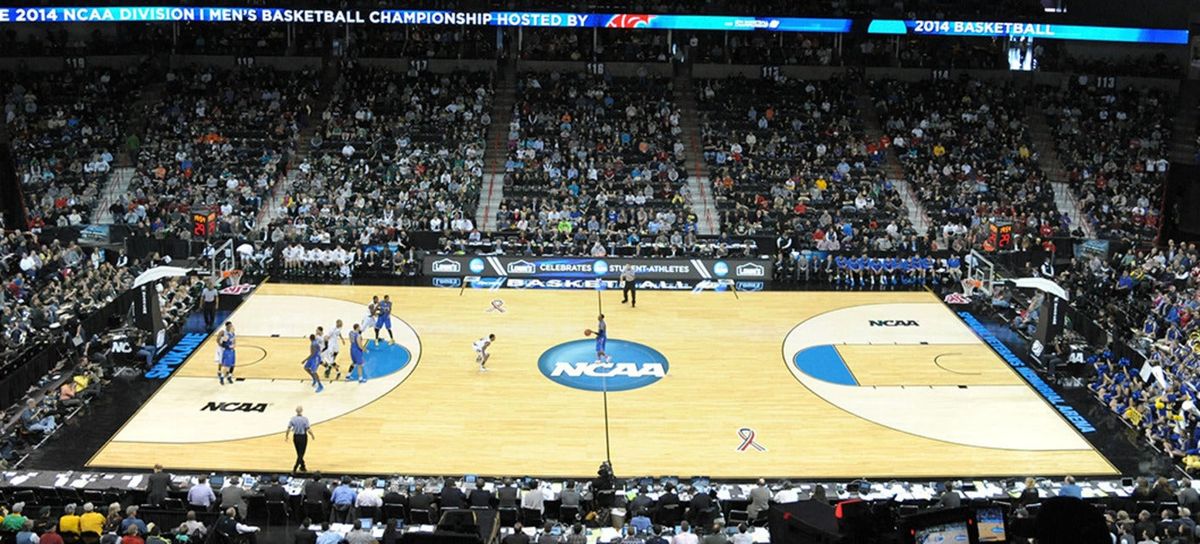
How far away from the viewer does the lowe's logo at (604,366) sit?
88.9 ft

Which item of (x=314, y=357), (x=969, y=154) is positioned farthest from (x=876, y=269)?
(x=314, y=357)

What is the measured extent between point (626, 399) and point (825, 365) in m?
5.47

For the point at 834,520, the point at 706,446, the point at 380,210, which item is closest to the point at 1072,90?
the point at 380,210

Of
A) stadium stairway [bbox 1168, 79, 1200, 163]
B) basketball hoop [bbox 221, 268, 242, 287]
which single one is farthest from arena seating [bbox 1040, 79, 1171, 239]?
basketball hoop [bbox 221, 268, 242, 287]

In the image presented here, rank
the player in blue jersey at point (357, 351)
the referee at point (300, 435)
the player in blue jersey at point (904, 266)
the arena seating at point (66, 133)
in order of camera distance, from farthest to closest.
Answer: the arena seating at point (66, 133) → the player in blue jersey at point (904, 266) → the player in blue jersey at point (357, 351) → the referee at point (300, 435)

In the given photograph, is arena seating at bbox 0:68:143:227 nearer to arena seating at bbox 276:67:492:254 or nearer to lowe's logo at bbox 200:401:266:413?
arena seating at bbox 276:67:492:254

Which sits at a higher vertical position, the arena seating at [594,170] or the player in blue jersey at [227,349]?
the arena seating at [594,170]

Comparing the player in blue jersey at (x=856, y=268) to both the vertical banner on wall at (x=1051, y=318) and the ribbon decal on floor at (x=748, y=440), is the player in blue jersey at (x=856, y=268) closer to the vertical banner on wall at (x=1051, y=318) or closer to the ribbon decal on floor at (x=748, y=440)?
the vertical banner on wall at (x=1051, y=318)

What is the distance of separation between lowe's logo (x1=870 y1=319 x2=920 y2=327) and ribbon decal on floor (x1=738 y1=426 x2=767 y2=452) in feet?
30.3

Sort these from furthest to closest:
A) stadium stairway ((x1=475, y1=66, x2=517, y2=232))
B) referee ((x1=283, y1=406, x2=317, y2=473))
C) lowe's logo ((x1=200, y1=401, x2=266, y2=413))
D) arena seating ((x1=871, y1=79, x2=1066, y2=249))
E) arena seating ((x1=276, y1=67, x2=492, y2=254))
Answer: stadium stairway ((x1=475, y1=66, x2=517, y2=232)), arena seating ((x1=871, y1=79, x2=1066, y2=249)), arena seating ((x1=276, y1=67, x2=492, y2=254)), lowe's logo ((x1=200, y1=401, x2=266, y2=413)), referee ((x1=283, y1=406, x2=317, y2=473))

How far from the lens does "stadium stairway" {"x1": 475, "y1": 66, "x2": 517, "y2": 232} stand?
41.3 m

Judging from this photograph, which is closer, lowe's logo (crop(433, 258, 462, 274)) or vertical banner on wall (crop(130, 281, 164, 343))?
vertical banner on wall (crop(130, 281, 164, 343))

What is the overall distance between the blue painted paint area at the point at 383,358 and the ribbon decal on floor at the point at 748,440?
8568mm

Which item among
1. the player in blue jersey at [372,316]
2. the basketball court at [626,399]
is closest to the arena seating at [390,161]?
the basketball court at [626,399]
